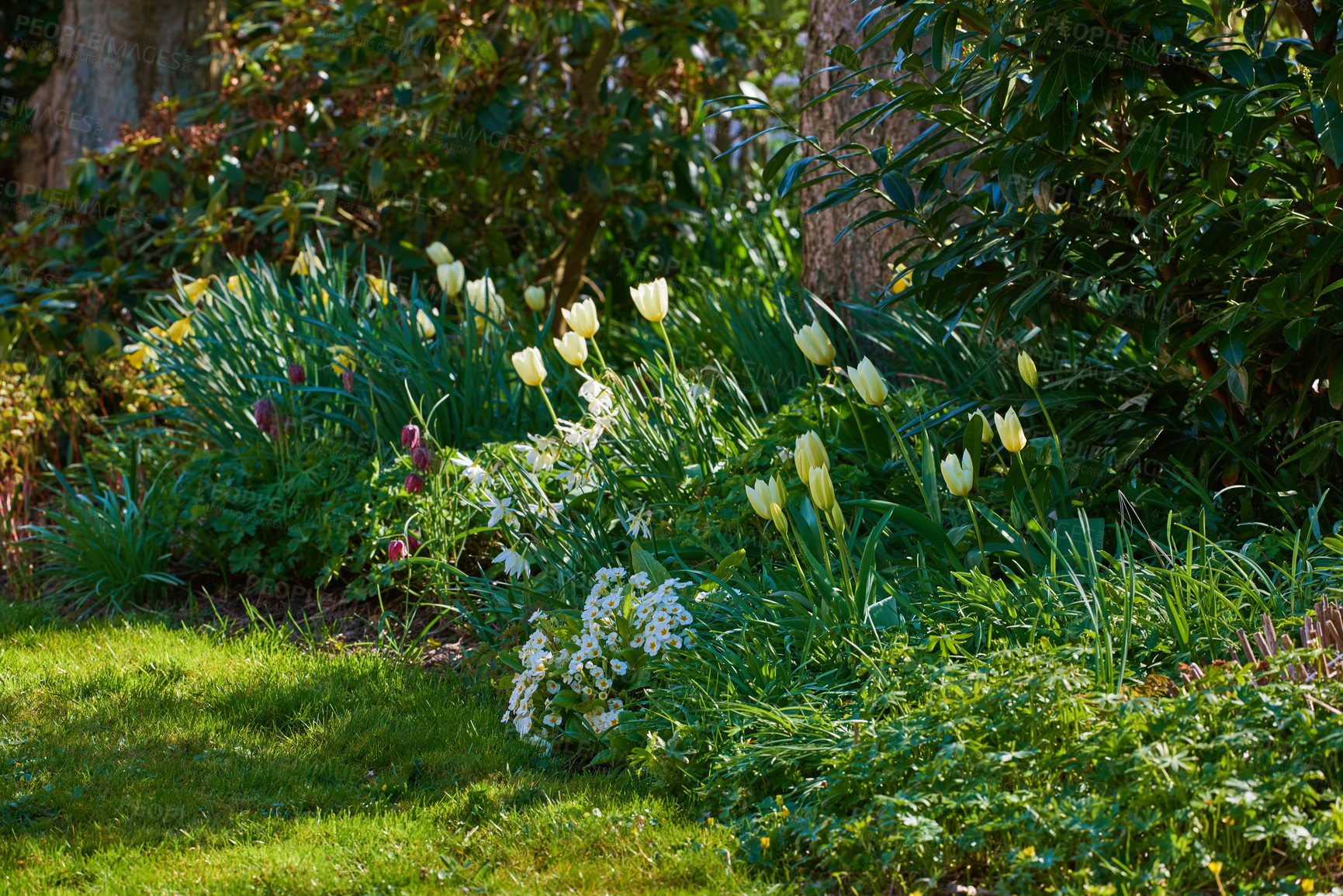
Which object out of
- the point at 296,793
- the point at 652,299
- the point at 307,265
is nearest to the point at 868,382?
the point at 652,299

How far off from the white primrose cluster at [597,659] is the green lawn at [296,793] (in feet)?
0.37

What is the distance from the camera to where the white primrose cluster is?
116 inches

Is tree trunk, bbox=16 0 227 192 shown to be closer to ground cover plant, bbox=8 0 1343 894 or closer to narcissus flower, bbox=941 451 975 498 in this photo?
ground cover plant, bbox=8 0 1343 894

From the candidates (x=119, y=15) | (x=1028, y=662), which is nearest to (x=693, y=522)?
(x=1028, y=662)

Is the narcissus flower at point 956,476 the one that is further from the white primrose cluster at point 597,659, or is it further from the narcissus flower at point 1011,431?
the white primrose cluster at point 597,659

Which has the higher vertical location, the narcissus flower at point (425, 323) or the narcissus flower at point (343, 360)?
the narcissus flower at point (425, 323)

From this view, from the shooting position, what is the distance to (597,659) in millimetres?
2975

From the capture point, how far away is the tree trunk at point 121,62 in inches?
299

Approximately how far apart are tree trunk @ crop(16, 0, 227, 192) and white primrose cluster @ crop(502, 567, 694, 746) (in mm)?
6171

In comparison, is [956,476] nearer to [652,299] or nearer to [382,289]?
[652,299]

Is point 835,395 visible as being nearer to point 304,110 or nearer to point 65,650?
point 65,650

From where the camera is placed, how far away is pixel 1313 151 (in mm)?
3062

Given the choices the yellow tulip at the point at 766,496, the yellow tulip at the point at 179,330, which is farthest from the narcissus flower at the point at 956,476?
the yellow tulip at the point at 179,330

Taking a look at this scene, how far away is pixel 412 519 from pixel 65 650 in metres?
1.20
